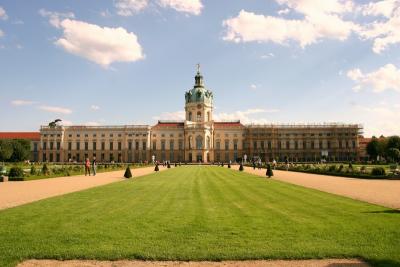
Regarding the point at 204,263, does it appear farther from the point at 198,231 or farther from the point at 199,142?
the point at 199,142

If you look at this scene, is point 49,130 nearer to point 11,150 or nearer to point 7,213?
point 11,150

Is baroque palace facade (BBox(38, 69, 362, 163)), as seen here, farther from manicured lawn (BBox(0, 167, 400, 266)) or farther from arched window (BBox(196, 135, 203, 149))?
manicured lawn (BBox(0, 167, 400, 266))

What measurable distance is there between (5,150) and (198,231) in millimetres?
79777

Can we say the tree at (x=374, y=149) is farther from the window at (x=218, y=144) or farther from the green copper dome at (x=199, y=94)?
the green copper dome at (x=199, y=94)

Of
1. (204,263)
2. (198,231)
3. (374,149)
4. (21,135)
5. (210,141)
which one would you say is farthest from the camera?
(21,135)

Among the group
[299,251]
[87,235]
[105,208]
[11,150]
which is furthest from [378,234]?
[11,150]

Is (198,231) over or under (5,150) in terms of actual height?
under

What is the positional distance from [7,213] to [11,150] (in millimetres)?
76686

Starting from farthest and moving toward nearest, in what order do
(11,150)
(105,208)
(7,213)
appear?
(11,150) < (105,208) < (7,213)

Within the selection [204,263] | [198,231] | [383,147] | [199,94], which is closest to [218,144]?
[199,94]

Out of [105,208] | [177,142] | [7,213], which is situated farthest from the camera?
[177,142]

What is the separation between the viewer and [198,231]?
32.0 ft

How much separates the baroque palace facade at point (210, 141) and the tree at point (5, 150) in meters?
33.3

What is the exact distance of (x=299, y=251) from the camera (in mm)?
8023
